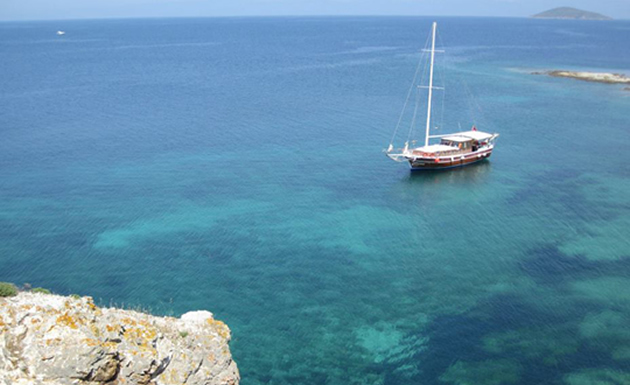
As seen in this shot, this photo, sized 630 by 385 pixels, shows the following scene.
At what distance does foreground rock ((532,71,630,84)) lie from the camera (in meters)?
120

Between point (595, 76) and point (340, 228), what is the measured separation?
324ft

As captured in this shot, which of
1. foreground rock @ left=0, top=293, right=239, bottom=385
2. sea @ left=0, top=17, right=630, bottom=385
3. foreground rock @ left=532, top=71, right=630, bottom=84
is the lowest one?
sea @ left=0, top=17, right=630, bottom=385

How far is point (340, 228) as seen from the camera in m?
49.9

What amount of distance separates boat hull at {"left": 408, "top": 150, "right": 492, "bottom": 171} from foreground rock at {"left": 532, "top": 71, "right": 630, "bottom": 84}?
6799 centimetres

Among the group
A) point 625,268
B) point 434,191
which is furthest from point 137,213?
point 625,268

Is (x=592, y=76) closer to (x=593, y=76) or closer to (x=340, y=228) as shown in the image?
(x=593, y=76)

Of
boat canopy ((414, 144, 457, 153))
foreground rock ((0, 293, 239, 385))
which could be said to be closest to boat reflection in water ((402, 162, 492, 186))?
boat canopy ((414, 144, 457, 153))

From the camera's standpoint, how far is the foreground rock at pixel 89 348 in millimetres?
16141

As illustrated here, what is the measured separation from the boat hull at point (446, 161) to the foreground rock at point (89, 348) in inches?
1895

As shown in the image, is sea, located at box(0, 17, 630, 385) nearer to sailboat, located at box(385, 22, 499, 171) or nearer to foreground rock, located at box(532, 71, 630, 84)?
sailboat, located at box(385, 22, 499, 171)

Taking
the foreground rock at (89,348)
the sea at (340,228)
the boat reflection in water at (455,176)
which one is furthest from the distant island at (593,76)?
the foreground rock at (89,348)

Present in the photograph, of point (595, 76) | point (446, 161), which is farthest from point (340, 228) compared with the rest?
point (595, 76)

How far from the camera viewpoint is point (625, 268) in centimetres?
4250

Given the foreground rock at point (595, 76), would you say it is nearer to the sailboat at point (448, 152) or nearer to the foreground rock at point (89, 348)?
the sailboat at point (448, 152)
